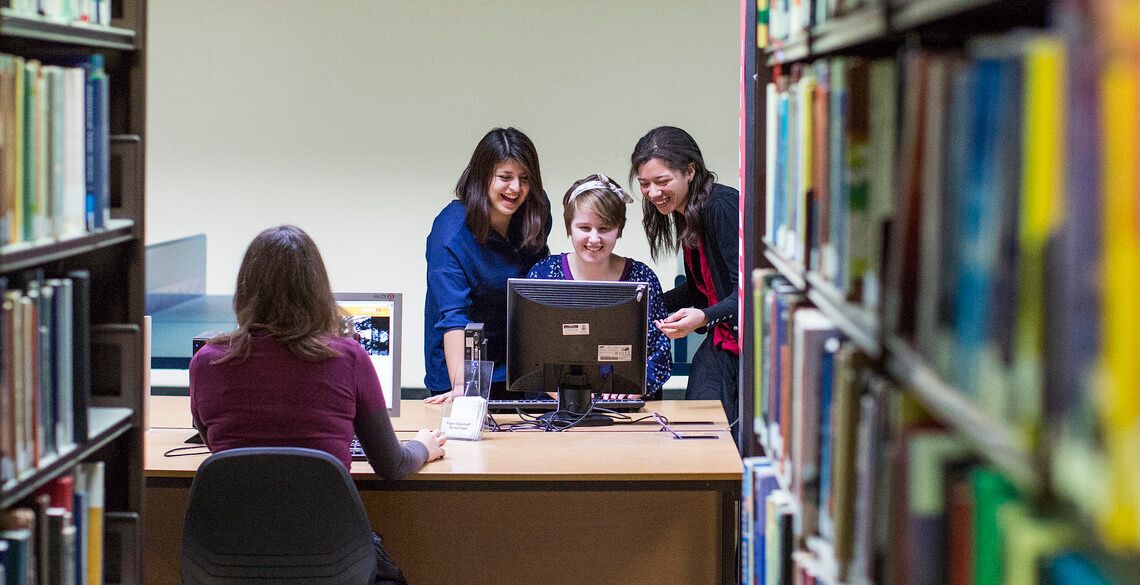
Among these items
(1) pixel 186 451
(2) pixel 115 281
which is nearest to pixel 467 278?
(1) pixel 186 451

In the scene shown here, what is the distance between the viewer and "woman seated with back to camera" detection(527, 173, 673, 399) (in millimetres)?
3654

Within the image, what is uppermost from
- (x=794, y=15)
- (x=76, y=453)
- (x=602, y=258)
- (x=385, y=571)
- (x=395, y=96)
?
(x=395, y=96)

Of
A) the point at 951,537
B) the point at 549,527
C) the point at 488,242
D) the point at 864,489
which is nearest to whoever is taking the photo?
the point at 951,537

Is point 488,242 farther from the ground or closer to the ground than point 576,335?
farther from the ground

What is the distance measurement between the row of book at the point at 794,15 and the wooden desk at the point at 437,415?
4.19 ft

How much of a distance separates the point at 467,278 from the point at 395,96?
1988mm

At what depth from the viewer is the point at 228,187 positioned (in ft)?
18.5

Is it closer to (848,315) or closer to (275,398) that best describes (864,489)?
(848,315)

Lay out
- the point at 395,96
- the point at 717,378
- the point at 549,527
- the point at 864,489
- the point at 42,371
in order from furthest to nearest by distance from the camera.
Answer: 1. the point at 395,96
2. the point at 717,378
3. the point at 549,527
4. the point at 42,371
5. the point at 864,489

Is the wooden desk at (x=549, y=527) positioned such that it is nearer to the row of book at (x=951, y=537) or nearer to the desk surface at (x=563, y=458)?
the desk surface at (x=563, y=458)

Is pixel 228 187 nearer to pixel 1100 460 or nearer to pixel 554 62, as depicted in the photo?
pixel 554 62

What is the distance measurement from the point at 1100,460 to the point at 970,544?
29 centimetres

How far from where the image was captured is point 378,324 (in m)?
3.14

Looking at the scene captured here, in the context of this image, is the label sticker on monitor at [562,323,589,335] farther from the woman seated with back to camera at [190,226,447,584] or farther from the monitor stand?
the woman seated with back to camera at [190,226,447,584]
